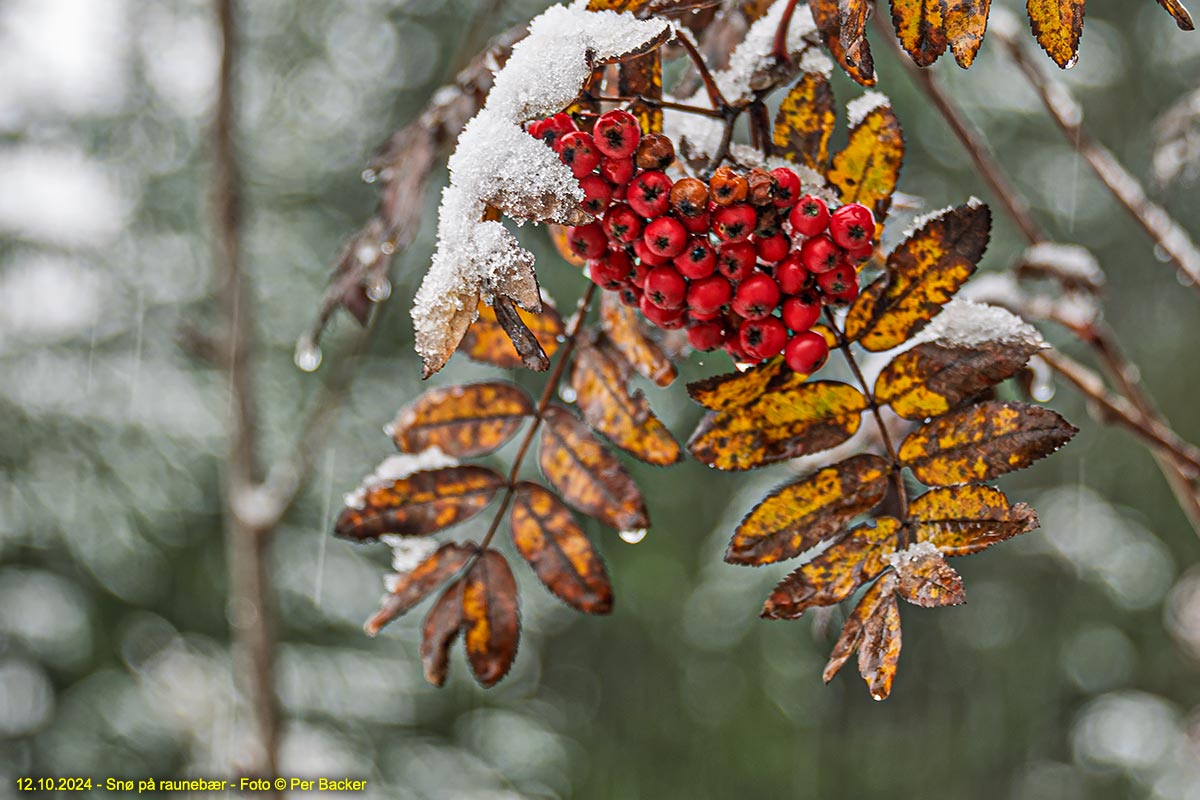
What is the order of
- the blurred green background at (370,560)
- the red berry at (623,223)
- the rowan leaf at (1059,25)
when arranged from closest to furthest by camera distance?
the rowan leaf at (1059,25)
the red berry at (623,223)
the blurred green background at (370,560)

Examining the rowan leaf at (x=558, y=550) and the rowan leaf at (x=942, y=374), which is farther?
the rowan leaf at (x=558, y=550)

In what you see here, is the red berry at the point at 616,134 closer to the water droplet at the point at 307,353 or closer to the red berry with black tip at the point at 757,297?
the red berry with black tip at the point at 757,297

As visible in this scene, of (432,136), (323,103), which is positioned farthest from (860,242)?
(323,103)

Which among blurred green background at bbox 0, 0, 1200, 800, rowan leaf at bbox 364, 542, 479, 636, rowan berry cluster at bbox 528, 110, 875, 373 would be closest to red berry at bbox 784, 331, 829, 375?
rowan berry cluster at bbox 528, 110, 875, 373

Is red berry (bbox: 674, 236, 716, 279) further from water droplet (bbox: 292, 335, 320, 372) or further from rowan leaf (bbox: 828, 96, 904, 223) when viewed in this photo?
water droplet (bbox: 292, 335, 320, 372)

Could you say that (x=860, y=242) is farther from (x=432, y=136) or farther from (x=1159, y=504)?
(x=1159, y=504)

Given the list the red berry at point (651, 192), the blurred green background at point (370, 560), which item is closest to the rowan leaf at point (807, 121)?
the red berry at point (651, 192)

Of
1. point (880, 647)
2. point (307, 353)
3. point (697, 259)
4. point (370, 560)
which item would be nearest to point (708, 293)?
point (697, 259)

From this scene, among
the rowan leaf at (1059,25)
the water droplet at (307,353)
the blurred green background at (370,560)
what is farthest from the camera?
the blurred green background at (370,560)
